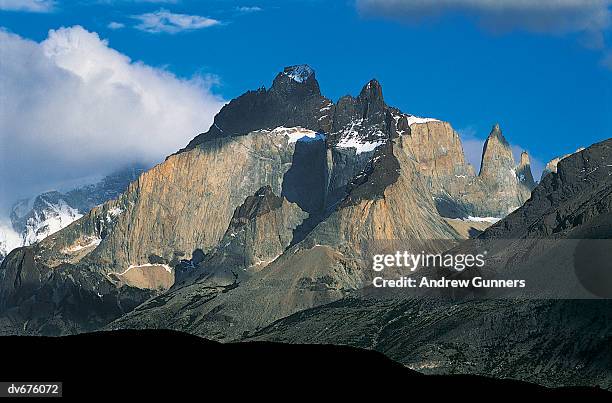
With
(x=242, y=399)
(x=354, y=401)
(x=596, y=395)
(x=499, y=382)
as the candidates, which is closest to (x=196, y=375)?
(x=242, y=399)

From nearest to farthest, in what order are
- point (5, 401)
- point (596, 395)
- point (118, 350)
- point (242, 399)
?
1. point (5, 401)
2. point (242, 399)
3. point (118, 350)
4. point (596, 395)

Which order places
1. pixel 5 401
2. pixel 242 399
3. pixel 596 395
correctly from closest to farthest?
pixel 5 401 → pixel 242 399 → pixel 596 395

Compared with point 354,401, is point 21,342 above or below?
above

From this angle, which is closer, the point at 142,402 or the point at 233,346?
the point at 142,402

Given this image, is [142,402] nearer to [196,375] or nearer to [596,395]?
[196,375]

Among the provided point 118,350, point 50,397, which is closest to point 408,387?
point 118,350

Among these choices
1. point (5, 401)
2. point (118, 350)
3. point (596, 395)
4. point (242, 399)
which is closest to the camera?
point (5, 401)

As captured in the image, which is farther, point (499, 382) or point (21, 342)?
point (499, 382)

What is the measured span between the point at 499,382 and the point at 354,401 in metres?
29.2

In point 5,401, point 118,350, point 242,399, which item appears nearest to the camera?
point 5,401

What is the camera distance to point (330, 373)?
166 metres

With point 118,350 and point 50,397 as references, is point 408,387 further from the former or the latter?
point 50,397

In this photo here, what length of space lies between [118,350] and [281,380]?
1971 cm

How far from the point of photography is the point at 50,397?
142125 mm
